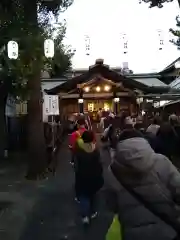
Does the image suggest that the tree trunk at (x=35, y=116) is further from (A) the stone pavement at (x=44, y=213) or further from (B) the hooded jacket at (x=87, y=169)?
(B) the hooded jacket at (x=87, y=169)

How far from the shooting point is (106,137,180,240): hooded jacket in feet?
10.8

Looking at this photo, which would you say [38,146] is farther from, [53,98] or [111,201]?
[111,201]

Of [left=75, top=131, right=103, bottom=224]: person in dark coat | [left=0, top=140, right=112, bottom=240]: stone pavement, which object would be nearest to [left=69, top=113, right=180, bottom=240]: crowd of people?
[left=0, top=140, right=112, bottom=240]: stone pavement

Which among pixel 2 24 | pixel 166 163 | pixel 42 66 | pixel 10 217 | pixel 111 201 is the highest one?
pixel 2 24

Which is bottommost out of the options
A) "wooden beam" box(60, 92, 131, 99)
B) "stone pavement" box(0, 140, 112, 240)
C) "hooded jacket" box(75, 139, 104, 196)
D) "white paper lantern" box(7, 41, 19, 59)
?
"stone pavement" box(0, 140, 112, 240)

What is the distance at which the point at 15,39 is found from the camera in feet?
45.5

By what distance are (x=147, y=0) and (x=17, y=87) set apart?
230 inches

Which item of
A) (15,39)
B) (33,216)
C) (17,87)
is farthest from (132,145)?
(17,87)

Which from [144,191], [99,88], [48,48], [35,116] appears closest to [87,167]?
[144,191]

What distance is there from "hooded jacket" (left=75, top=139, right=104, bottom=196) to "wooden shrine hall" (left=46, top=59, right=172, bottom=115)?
25718 mm

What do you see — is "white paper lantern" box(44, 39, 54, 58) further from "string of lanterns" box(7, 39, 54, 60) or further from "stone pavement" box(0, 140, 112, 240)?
"stone pavement" box(0, 140, 112, 240)

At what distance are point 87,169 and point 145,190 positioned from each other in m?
4.62

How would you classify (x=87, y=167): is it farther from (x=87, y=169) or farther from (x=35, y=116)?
(x=35, y=116)

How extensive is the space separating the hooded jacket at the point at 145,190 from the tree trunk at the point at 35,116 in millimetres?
11226
